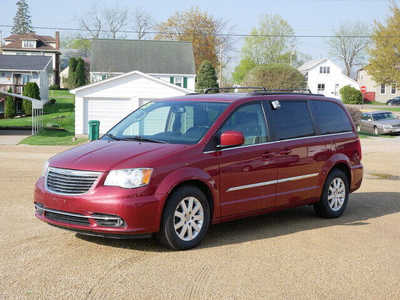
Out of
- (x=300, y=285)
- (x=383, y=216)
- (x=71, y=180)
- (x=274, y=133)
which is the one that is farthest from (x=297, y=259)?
(x=383, y=216)

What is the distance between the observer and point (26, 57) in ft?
191

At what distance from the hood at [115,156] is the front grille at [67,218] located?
54cm

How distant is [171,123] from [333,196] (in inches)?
118

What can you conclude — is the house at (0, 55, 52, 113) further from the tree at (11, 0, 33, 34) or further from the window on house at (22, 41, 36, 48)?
the tree at (11, 0, 33, 34)

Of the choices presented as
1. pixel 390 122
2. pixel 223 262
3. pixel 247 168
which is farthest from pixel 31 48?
pixel 223 262

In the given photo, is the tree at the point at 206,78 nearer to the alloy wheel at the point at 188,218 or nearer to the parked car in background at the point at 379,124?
the parked car in background at the point at 379,124

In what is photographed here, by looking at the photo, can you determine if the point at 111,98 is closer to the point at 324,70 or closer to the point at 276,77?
the point at 276,77

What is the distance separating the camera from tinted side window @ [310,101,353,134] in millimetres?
8828

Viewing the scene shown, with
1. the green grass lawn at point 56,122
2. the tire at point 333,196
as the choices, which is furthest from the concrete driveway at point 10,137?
the tire at point 333,196

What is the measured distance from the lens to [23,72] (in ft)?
185

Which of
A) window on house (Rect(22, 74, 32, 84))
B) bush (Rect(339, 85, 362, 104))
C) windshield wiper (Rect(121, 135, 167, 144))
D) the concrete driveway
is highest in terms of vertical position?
window on house (Rect(22, 74, 32, 84))

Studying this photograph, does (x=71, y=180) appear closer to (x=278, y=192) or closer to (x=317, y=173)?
(x=278, y=192)

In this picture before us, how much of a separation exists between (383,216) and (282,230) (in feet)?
7.23

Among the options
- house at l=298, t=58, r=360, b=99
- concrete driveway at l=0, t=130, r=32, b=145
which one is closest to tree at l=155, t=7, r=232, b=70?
house at l=298, t=58, r=360, b=99
